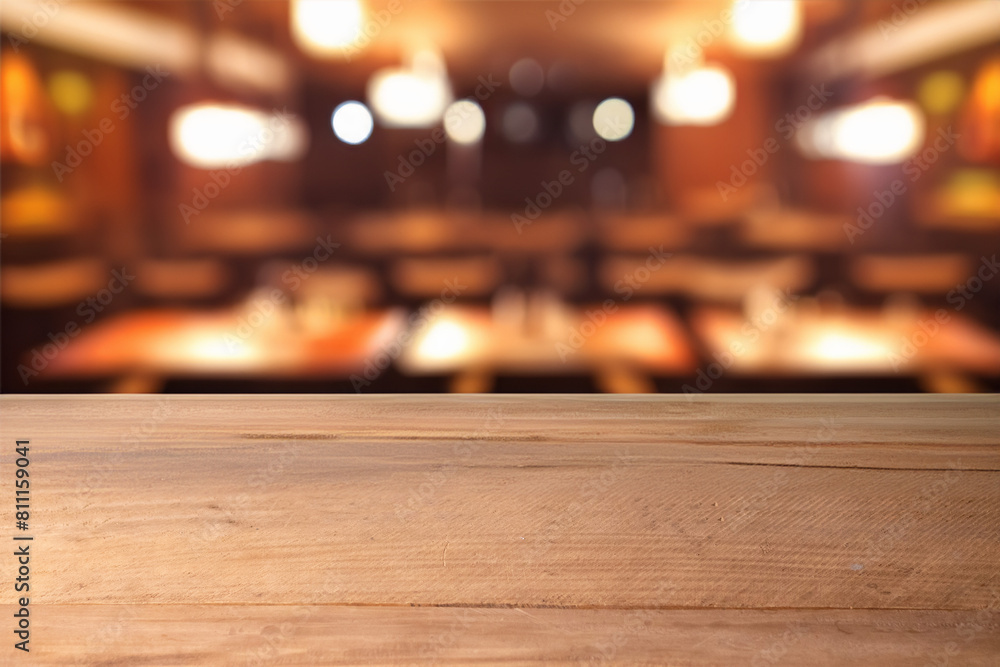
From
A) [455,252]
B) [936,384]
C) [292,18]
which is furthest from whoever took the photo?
[292,18]

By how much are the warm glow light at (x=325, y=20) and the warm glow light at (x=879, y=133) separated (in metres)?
2.58

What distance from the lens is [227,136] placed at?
4.78 metres

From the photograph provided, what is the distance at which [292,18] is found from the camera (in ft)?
13.3

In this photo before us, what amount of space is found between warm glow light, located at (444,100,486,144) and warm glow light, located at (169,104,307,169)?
117 cm

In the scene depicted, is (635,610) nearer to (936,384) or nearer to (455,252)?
(936,384)

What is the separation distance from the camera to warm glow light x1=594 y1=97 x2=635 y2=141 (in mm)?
6695

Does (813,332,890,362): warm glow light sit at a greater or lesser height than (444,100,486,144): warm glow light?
lesser

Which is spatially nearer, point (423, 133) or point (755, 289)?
point (755, 289)

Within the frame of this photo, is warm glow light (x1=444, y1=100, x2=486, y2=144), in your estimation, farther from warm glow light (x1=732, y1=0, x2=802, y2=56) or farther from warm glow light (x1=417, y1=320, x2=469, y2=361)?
warm glow light (x1=417, y1=320, x2=469, y2=361)

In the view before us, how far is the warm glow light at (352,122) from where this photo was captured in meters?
5.71

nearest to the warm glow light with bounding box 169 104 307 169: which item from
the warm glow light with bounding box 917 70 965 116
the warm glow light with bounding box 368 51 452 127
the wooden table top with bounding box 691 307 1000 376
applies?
the warm glow light with bounding box 368 51 452 127

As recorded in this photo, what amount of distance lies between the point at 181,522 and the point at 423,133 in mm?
5233

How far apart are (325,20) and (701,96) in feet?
8.11

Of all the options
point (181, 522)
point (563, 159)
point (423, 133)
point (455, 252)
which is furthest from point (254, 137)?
point (181, 522)
